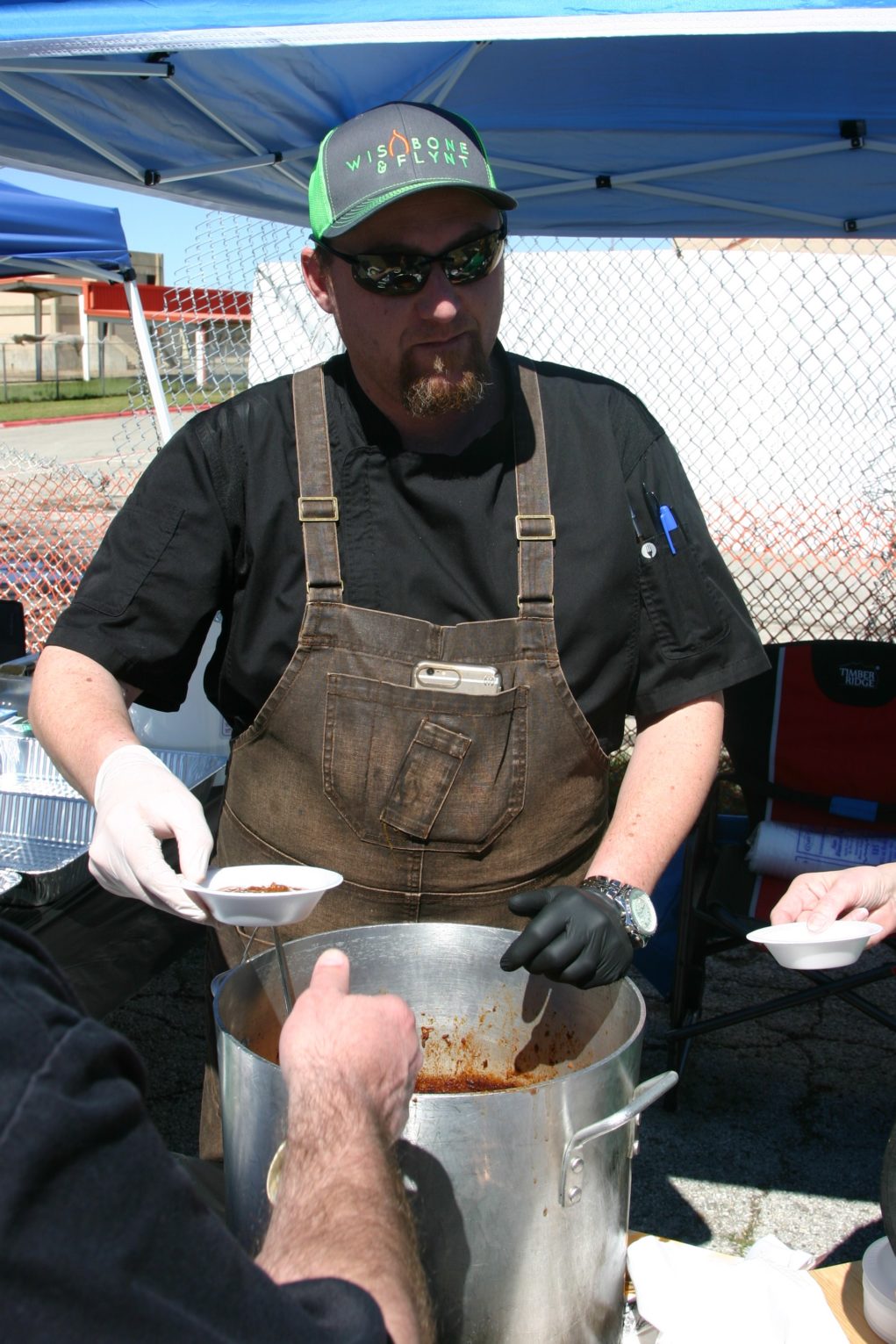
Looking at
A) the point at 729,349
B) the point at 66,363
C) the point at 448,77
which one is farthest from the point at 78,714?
the point at 66,363

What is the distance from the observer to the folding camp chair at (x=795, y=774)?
3.15 metres

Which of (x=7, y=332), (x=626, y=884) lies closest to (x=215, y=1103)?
(x=626, y=884)

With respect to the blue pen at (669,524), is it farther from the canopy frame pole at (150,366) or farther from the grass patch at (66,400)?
the grass patch at (66,400)

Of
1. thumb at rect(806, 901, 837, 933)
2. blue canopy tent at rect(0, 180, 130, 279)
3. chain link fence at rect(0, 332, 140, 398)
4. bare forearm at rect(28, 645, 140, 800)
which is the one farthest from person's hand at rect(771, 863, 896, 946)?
chain link fence at rect(0, 332, 140, 398)

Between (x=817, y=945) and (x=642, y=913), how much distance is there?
0.27 m

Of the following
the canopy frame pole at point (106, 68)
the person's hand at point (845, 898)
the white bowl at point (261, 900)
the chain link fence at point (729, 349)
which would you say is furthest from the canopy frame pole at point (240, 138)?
the chain link fence at point (729, 349)

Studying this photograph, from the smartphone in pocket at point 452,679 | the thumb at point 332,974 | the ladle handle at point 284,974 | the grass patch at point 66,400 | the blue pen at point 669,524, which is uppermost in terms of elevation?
the grass patch at point 66,400

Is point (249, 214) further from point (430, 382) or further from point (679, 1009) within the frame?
point (679, 1009)

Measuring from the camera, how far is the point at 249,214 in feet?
11.8

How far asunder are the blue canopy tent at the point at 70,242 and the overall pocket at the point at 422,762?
4319mm

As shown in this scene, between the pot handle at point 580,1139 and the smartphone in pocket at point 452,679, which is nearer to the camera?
the pot handle at point 580,1139

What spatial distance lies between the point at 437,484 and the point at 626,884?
0.68m

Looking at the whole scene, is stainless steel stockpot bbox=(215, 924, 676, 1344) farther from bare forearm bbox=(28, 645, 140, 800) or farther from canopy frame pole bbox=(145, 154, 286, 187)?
canopy frame pole bbox=(145, 154, 286, 187)

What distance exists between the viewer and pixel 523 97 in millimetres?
2613
